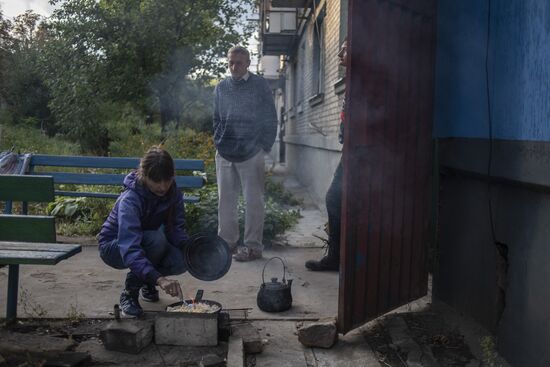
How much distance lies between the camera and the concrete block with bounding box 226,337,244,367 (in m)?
3.06

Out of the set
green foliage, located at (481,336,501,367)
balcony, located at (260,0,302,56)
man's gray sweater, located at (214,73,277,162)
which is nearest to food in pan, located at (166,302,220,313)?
green foliage, located at (481,336,501,367)

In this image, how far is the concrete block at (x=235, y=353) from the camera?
3.06 m

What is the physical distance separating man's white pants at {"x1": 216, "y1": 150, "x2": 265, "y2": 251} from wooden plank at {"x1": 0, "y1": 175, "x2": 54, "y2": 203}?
83.0 inches

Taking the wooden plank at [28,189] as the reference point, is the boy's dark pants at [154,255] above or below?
below

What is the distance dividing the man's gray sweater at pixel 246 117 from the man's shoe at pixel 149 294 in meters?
1.68

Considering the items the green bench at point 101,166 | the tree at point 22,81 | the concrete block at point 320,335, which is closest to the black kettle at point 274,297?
the concrete block at point 320,335

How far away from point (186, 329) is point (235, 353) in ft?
1.26

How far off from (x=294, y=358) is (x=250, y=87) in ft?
9.42

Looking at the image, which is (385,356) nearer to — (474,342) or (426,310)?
(474,342)

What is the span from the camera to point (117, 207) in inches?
148

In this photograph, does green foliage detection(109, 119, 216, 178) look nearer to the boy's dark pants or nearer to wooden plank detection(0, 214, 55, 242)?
the boy's dark pants

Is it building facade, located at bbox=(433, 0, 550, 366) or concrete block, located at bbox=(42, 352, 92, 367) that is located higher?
building facade, located at bbox=(433, 0, 550, 366)

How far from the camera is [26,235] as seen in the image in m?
3.54

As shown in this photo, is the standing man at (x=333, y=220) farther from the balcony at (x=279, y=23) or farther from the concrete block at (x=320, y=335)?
the balcony at (x=279, y=23)
